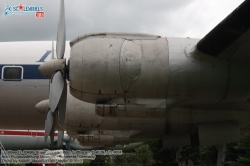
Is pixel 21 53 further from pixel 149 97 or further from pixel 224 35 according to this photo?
pixel 224 35

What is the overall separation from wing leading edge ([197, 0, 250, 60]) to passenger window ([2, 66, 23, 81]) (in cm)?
703

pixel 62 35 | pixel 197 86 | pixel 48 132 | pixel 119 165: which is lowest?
pixel 119 165

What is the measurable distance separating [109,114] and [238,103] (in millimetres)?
3527

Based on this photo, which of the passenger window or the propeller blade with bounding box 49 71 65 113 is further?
the passenger window

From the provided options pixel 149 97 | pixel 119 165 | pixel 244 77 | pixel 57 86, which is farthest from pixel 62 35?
pixel 119 165

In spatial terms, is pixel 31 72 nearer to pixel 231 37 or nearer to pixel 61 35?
pixel 61 35

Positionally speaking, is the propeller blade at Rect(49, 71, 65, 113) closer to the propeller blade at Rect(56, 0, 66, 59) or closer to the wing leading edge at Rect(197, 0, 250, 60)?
the propeller blade at Rect(56, 0, 66, 59)

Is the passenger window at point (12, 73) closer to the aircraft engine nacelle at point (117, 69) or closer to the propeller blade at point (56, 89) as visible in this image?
the propeller blade at point (56, 89)

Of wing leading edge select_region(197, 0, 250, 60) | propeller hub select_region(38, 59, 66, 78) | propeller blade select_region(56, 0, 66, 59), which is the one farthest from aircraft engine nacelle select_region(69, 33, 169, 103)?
propeller blade select_region(56, 0, 66, 59)

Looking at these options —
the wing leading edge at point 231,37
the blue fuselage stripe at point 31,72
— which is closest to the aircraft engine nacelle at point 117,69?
the wing leading edge at point 231,37

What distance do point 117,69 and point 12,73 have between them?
635cm

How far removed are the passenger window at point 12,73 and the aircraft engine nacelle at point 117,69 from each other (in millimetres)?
5439

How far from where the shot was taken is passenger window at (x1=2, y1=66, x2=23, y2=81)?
12133mm

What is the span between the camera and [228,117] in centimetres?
948
